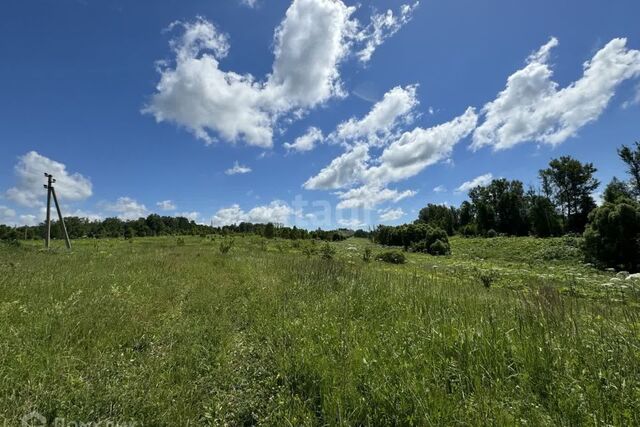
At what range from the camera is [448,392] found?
3.08 metres

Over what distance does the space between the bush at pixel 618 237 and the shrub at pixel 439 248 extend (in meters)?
18.3

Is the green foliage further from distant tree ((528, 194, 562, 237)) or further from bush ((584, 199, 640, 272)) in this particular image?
distant tree ((528, 194, 562, 237))

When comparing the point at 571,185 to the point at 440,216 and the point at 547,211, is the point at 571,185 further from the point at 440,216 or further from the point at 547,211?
the point at 440,216

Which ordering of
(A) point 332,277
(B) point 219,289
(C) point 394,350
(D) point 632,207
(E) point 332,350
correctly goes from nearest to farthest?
(C) point 394,350 < (E) point 332,350 < (B) point 219,289 < (A) point 332,277 < (D) point 632,207

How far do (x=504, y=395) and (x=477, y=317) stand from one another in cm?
191

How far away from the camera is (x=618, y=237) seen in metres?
27.3

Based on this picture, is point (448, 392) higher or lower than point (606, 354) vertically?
lower

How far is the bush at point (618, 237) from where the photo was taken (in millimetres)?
26703

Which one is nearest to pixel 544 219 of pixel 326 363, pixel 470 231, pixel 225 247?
pixel 470 231

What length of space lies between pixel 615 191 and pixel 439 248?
33.3 meters

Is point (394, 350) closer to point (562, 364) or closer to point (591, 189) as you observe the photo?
point (562, 364)

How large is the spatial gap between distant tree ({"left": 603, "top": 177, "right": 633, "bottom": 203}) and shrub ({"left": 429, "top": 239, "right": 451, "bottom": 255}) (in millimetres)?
26878

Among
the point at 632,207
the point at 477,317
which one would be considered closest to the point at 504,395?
the point at 477,317

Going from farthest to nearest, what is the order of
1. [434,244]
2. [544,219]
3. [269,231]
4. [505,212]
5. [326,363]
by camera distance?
1. [505,212]
2. [544,219]
3. [269,231]
4. [434,244]
5. [326,363]
